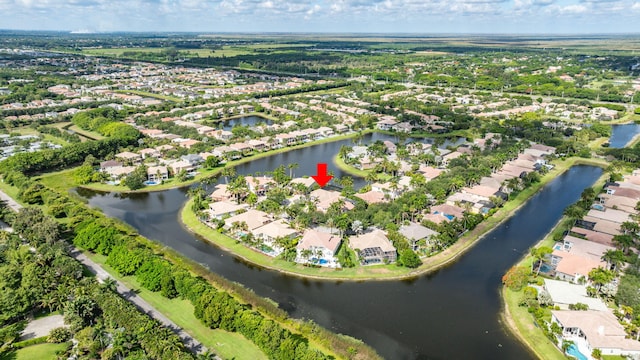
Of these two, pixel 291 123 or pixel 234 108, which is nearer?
pixel 291 123

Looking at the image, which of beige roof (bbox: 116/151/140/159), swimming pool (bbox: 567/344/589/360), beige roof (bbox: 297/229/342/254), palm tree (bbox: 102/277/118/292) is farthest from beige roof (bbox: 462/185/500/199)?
beige roof (bbox: 116/151/140/159)

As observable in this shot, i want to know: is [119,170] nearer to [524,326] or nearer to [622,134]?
[524,326]

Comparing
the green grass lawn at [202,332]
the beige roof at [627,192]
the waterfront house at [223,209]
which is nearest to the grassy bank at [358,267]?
the waterfront house at [223,209]

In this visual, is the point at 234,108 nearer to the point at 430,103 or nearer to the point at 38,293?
the point at 430,103

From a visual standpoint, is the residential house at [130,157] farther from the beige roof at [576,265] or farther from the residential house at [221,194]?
the beige roof at [576,265]

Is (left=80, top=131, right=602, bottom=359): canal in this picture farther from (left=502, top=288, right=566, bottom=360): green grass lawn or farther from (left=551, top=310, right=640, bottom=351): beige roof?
(left=551, top=310, right=640, bottom=351): beige roof

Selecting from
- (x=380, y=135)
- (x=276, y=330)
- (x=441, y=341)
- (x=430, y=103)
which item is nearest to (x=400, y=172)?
(x=380, y=135)

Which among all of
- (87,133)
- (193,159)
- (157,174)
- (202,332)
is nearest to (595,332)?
(202,332)

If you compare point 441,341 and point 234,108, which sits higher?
point 234,108
